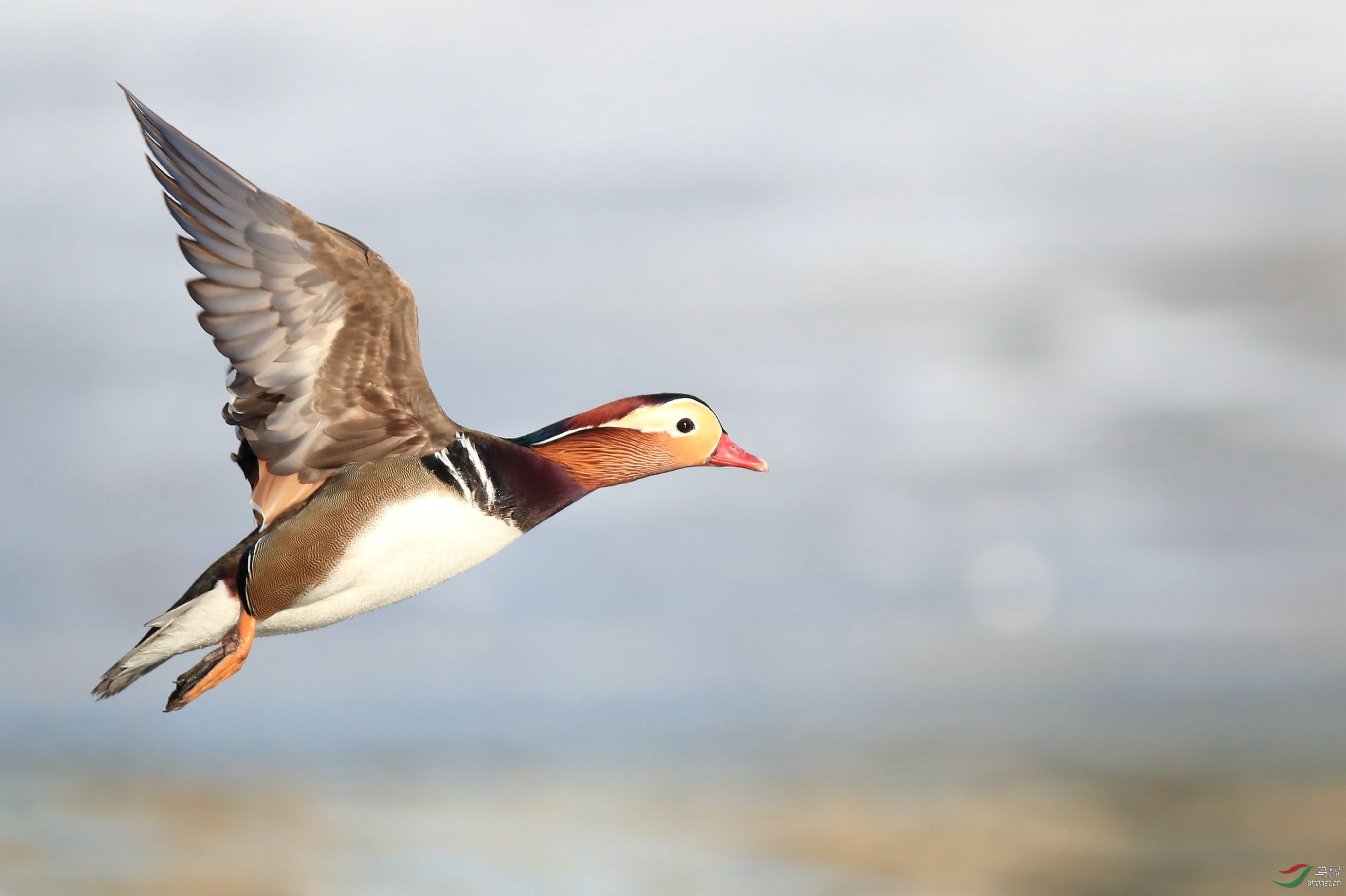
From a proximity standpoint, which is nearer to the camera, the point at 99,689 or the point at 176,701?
the point at 176,701

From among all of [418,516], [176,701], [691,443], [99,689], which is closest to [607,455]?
[691,443]

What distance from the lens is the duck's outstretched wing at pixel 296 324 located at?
4496 millimetres

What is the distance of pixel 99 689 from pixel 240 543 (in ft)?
3.16

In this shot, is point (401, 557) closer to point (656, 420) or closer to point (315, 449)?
point (315, 449)

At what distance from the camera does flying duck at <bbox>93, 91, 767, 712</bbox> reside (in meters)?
4.55

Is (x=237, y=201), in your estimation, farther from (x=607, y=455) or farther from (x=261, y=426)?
(x=607, y=455)

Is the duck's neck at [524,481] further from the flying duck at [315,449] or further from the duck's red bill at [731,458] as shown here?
the duck's red bill at [731,458]

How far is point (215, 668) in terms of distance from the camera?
4.91 meters

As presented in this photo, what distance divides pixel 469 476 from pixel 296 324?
96cm

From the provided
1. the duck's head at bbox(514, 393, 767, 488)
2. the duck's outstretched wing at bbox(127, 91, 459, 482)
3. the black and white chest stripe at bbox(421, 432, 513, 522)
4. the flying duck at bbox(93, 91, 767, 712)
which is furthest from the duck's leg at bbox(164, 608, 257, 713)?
the duck's head at bbox(514, 393, 767, 488)

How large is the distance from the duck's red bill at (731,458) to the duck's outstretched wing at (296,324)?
1274mm

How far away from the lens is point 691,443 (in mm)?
5535

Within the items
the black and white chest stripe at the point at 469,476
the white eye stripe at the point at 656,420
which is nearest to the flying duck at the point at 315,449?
the black and white chest stripe at the point at 469,476

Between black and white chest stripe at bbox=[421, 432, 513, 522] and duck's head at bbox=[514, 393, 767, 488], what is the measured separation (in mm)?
367
